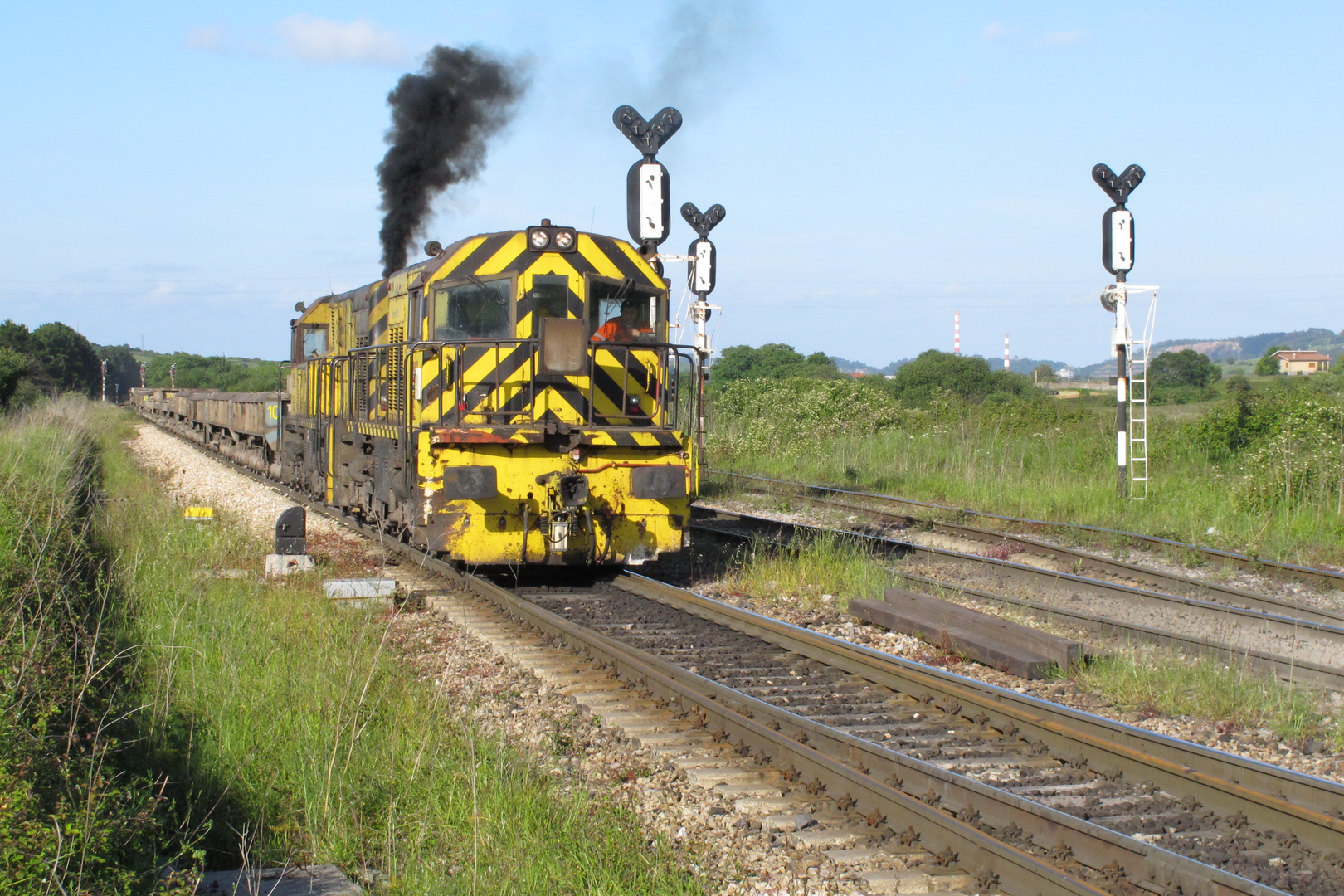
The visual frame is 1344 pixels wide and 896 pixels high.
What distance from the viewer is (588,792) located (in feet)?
13.8

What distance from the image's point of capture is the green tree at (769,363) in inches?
1875

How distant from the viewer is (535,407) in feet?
→ 28.2

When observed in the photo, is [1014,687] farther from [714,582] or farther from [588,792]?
[714,582]

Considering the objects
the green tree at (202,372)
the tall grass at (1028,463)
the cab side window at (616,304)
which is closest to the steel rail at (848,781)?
the cab side window at (616,304)

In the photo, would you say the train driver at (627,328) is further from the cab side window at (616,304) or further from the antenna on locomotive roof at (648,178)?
the antenna on locomotive roof at (648,178)

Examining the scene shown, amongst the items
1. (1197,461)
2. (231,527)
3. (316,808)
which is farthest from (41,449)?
(1197,461)

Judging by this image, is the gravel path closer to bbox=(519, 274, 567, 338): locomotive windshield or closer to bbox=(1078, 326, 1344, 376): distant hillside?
bbox=(519, 274, 567, 338): locomotive windshield

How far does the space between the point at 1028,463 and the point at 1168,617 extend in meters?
8.99

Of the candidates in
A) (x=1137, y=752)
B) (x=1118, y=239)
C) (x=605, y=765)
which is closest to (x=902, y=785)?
(x=1137, y=752)

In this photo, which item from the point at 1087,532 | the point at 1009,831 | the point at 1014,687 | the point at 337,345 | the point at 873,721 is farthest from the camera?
the point at 337,345

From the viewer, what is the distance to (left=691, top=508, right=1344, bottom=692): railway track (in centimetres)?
622

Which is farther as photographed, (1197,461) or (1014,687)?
(1197,461)

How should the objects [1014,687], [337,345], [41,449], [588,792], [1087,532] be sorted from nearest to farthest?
[588,792], [1014,687], [1087,532], [337,345], [41,449]

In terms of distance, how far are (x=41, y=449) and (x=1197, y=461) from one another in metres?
15.6
